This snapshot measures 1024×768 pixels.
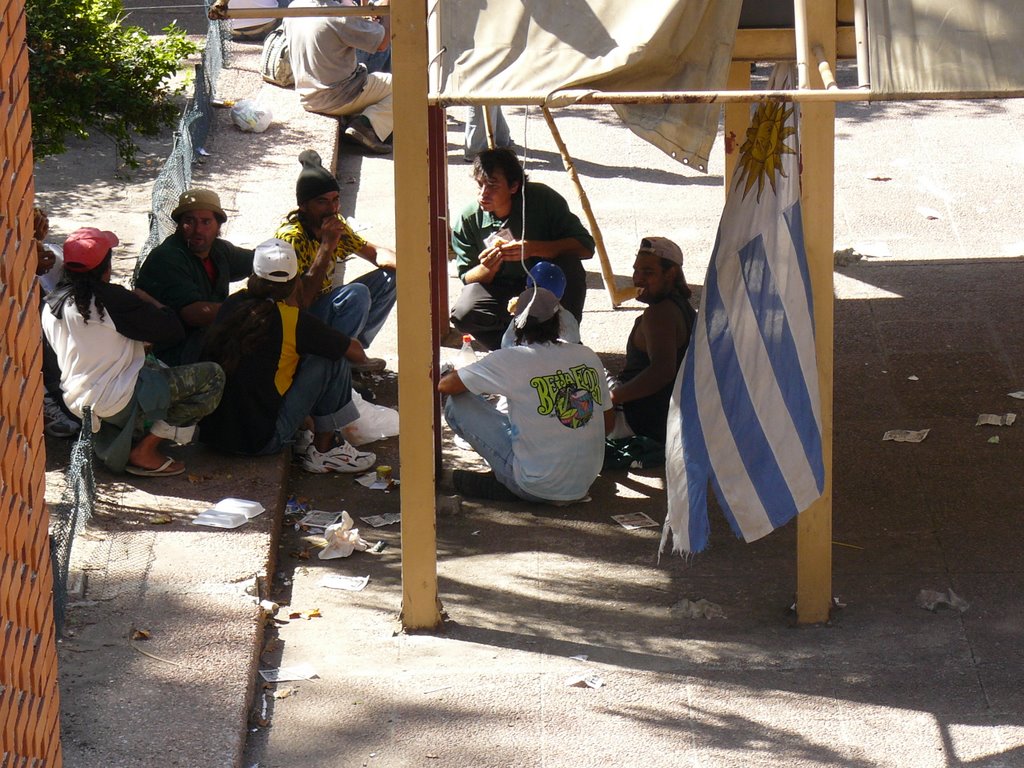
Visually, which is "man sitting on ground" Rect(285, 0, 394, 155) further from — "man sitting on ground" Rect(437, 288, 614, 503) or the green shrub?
"man sitting on ground" Rect(437, 288, 614, 503)

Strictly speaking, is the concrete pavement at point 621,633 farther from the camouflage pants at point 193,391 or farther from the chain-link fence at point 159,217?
the camouflage pants at point 193,391

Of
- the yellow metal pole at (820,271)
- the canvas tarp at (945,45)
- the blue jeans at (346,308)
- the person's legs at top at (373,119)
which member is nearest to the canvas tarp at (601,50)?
the yellow metal pole at (820,271)

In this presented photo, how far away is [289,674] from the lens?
19.0 feet

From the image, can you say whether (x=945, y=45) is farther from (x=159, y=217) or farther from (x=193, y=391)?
(x=159, y=217)

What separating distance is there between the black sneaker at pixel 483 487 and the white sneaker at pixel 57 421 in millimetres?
1889

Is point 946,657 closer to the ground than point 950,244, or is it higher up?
closer to the ground

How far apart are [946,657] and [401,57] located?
3.14 metres

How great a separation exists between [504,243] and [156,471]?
2.45 m

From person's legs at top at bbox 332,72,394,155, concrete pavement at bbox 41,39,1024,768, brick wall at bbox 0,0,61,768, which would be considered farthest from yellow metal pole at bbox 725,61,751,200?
brick wall at bbox 0,0,61,768

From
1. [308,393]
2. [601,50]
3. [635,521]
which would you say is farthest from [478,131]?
[601,50]

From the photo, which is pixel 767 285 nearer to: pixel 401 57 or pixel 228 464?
pixel 401 57

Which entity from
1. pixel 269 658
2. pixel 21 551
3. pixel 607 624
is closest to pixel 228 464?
pixel 269 658

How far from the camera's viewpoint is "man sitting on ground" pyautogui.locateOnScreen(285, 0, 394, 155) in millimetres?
11984

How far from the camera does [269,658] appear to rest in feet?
19.4
